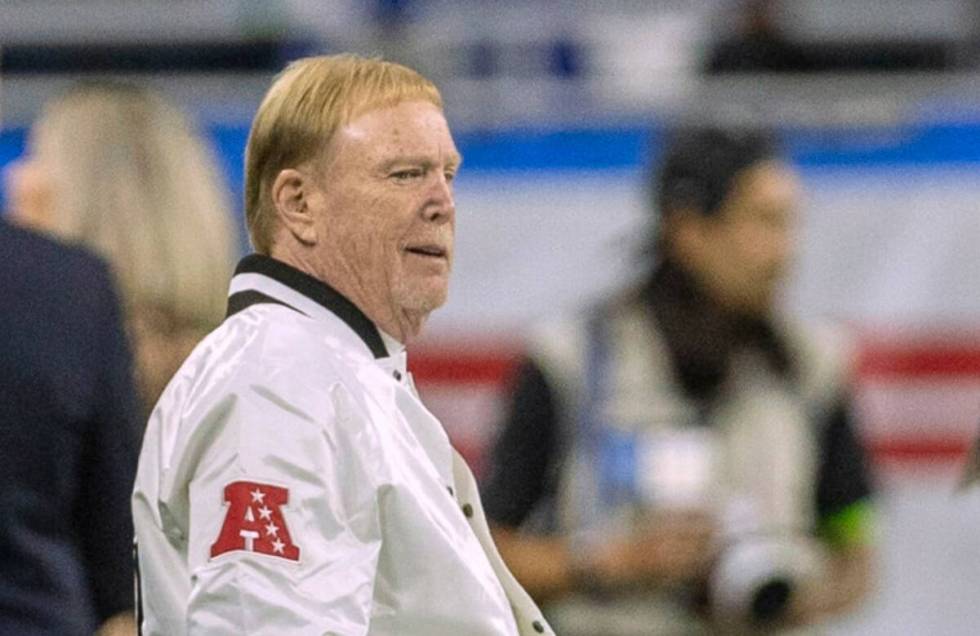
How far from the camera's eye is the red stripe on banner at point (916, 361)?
19.9ft

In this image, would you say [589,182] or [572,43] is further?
[572,43]

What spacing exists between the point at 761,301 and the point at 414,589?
2.47m

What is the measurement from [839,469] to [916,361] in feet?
3.74

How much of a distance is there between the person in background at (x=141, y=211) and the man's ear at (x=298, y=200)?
5.11 feet

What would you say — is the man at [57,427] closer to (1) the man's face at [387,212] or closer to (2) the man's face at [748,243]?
(1) the man's face at [387,212]

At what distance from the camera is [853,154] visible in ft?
20.3

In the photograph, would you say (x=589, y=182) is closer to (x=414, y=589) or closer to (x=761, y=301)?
(x=761, y=301)

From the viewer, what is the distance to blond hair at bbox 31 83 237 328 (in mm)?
4363

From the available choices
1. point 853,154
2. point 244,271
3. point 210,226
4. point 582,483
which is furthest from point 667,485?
point 244,271

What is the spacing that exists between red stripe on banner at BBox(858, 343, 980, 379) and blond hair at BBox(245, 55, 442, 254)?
11.2ft

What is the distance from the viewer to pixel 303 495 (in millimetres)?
2564

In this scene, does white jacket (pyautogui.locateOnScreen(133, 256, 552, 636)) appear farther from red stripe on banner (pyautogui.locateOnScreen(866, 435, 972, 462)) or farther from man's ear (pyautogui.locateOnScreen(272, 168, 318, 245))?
red stripe on banner (pyautogui.locateOnScreen(866, 435, 972, 462))

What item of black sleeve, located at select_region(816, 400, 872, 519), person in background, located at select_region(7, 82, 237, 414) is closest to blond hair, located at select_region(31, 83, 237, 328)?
person in background, located at select_region(7, 82, 237, 414)

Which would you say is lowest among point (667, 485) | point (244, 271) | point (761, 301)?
point (667, 485)
